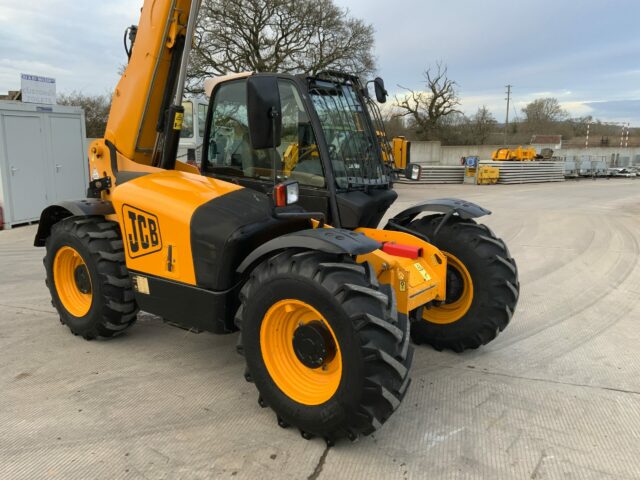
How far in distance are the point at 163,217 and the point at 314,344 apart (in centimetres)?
140

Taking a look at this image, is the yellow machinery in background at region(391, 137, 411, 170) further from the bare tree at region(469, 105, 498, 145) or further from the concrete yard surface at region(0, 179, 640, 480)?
the bare tree at region(469, 105, 498, 145)

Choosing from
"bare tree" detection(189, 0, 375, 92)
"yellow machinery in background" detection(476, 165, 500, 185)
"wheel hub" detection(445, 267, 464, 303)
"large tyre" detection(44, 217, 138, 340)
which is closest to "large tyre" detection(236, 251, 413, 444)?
"wheel hub" detection(445, 267, 464, 303)


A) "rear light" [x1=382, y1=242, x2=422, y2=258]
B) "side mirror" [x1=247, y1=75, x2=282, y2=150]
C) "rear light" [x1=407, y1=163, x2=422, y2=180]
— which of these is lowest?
"rear light" [x1=382, y1=242, x2=422, y2=258]

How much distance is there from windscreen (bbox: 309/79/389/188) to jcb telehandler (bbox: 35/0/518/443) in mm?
18

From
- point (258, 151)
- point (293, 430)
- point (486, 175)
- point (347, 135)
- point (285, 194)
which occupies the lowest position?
point (293, 430)

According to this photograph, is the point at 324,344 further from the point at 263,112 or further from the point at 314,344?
the point at 263,112

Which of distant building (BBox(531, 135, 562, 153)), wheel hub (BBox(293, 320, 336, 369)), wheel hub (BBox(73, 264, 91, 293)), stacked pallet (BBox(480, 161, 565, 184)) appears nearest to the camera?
wheel hub (BBox(293, 320, 336, 369))

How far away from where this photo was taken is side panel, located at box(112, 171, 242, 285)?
10.8 feet

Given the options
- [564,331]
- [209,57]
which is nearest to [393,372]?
[564,331]

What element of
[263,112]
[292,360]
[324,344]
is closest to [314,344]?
[324,344]

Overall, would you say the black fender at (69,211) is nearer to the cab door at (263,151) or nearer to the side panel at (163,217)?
the side panel at (163,217)

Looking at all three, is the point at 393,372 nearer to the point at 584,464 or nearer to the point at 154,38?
the point at 584,464

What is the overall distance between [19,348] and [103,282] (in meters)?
1.02

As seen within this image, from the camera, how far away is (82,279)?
4.29 m
